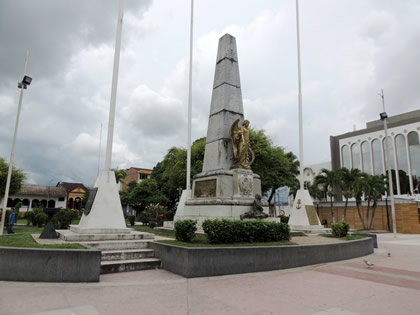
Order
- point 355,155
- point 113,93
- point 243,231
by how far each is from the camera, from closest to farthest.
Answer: point 243,231, point 113,93, point 355,155

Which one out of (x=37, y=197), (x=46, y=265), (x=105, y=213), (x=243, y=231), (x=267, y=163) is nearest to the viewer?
(x=46, y=265)

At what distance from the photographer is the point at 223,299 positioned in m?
5.13

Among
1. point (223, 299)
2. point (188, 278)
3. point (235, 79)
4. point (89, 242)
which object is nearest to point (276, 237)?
point (188, 278)

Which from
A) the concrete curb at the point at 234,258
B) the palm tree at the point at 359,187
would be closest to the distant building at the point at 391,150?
the palm tree at the point at 359,187

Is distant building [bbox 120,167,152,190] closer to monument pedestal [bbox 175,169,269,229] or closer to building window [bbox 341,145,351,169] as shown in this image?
building window [bbox 341,145,351,169]

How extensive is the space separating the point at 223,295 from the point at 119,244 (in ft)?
13.7

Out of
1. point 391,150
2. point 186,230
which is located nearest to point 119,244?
point 186,230

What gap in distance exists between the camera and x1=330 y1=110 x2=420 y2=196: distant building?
141 feet

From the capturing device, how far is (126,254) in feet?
25.9

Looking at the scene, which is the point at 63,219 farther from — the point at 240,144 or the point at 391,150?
the point at 391,150

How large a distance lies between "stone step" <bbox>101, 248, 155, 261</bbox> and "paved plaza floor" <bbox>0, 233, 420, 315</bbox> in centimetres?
85

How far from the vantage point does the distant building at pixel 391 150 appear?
42938mm

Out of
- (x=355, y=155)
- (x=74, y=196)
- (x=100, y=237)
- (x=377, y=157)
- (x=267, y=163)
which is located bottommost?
(x=100, y=237)

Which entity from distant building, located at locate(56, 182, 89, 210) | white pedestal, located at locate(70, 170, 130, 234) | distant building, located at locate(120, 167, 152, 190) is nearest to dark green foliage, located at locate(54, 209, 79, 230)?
white pedestal, located at locate(70, 170, 130, 234)
